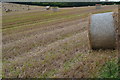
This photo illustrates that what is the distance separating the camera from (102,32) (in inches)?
263

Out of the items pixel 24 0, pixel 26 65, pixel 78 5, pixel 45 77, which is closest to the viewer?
pixel 45 77

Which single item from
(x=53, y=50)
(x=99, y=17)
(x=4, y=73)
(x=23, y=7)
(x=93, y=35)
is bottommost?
(x=4, y=73)

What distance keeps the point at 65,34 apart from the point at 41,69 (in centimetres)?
562

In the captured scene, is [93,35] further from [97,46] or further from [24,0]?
[24,0]

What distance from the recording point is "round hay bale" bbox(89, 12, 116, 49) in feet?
21.3

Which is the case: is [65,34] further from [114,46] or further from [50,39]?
[114,46]

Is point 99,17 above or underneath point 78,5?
underneath

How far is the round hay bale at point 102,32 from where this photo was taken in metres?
6.48

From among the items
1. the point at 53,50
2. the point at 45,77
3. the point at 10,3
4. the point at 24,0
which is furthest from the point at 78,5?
the point at 45,77

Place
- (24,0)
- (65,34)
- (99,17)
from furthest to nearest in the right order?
(24,0) → (65,34) → (99,17)

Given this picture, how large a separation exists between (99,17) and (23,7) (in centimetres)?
3242

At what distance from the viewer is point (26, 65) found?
6.52m

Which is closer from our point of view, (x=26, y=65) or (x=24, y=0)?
(x=26, y=65)

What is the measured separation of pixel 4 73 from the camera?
6.26 m
